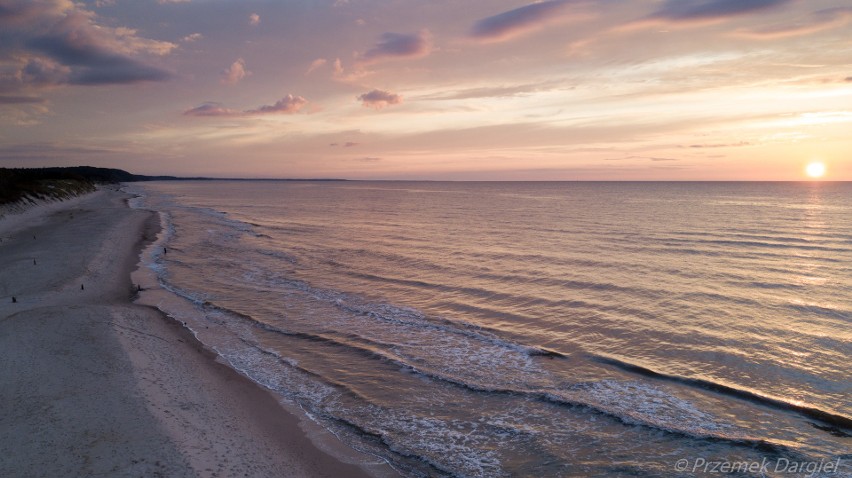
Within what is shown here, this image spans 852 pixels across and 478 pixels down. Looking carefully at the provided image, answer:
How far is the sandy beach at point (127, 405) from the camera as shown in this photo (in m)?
8.62

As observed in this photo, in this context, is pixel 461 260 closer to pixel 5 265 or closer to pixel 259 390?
pixel 259 390

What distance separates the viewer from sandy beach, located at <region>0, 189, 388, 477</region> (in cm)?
862

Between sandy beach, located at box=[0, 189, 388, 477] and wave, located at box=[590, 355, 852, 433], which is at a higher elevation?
sandy beach, located at box=[0, 189, 388, 477]

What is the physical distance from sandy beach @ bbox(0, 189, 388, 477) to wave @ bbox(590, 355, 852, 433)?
8.49 m

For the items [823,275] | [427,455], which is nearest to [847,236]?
[823,275]

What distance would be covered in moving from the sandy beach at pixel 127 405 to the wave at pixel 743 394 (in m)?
8.49

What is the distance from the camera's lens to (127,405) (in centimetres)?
1052

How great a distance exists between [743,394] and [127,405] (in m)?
15.2

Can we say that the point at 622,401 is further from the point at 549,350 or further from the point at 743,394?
the point at 549,350

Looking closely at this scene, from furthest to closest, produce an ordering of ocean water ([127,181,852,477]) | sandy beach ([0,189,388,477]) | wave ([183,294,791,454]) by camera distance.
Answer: wave ([183,294,791,454])
ocean water ([127,181,852,477])
sandy beach ([0,189,388,477])

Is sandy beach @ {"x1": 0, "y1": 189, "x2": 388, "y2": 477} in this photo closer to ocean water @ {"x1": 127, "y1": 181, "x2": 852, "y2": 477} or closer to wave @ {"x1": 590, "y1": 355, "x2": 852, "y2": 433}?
ocean water @ {"x1": 127, "y1": 181, "x2": 852, "y2": 477}

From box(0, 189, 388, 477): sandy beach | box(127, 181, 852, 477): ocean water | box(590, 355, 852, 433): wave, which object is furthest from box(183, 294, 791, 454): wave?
box(0, 189, 388, 477): sandy beach

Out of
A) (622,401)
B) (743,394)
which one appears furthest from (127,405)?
(743,394)

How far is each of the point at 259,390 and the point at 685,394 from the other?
11430 mm
